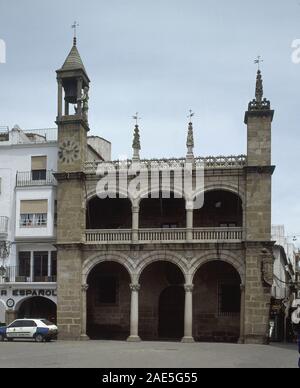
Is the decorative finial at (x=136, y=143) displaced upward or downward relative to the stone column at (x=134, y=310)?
upward

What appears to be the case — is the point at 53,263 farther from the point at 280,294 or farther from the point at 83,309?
the point at 280,294

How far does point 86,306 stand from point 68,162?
8.72m

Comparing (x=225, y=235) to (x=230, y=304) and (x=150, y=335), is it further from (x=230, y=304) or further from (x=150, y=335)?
(x=150, y=335)

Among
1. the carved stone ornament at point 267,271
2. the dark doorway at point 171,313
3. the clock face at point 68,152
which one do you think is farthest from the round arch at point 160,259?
the clock face at point 68,152

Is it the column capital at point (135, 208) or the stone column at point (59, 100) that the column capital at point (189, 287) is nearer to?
the column capital at point (135, 208)

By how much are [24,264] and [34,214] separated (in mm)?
3198

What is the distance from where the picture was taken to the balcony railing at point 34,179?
1537 inches

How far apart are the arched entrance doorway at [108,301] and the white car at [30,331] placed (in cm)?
539

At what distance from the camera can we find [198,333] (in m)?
37.5

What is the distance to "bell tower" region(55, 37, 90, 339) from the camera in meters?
36.1

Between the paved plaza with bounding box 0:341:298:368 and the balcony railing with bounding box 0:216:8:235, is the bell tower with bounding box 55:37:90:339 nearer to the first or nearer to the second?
the balcony railing with bounding box 0:216:8:235

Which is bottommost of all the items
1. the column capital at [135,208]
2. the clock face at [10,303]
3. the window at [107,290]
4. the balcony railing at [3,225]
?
the clock face at [10,303]

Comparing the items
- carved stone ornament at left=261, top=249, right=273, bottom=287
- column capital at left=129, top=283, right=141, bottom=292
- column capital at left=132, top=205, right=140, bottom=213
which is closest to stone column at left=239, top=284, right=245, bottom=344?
carved stone ornament at left=261, top=249, right=273, bottom=287

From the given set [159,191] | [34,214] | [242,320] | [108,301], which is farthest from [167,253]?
[34,214]
